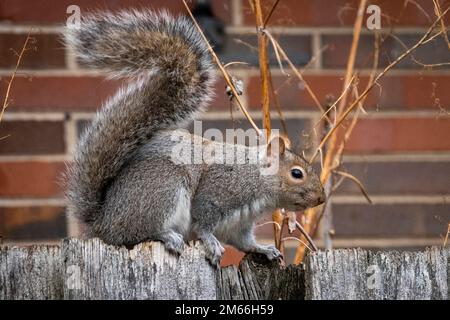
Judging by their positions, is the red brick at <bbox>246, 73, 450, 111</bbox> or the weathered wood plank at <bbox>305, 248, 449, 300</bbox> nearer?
the weathered wood plank at <bbox>305, 248, 449, 300</bbox>

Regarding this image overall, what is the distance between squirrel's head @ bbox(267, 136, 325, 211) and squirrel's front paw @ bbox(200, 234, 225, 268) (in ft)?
0.86

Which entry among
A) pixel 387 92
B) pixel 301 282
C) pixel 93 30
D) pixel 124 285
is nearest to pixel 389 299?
pixel 301 282

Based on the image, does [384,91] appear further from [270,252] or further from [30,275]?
[30,275]

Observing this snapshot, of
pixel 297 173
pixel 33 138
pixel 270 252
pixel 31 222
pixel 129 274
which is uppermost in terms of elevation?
pixel 33 138

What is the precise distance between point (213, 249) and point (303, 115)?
708 millimetres

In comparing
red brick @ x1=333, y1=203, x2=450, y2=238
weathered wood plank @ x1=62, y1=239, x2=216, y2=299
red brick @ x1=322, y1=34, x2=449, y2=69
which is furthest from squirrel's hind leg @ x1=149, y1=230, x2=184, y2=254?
red brick @ x1=322, y1=34, x2=449, y2=69

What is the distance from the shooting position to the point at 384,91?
8.93 ft

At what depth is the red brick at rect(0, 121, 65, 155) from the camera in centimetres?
256

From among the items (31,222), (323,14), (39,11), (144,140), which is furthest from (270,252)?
(39,11)

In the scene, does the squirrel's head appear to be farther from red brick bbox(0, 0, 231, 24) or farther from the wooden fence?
the wooden fence

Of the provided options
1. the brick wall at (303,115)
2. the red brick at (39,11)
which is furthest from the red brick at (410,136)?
the red brick at (39,11)

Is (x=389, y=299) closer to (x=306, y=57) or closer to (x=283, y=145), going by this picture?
(x=283, y=145)

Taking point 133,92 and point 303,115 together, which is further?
point 303,115

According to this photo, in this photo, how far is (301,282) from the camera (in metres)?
1.77
